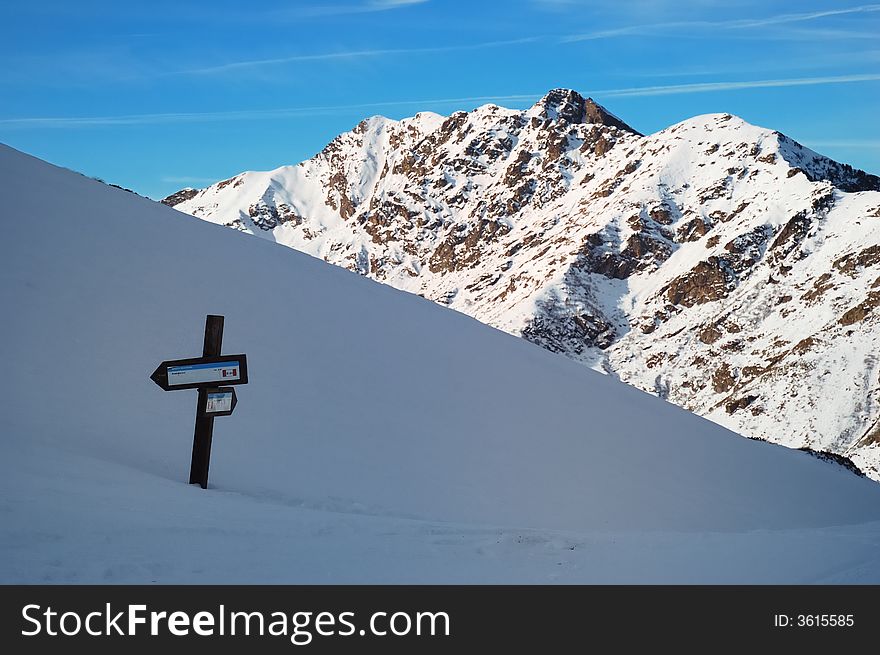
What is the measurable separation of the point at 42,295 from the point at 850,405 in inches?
3601

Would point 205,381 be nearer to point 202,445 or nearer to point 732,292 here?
point 202,445

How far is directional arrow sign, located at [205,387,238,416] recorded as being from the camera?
10297 millimetres

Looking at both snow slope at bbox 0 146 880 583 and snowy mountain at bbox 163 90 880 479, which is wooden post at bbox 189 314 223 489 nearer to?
snow slope at bbox 0 146 880 583

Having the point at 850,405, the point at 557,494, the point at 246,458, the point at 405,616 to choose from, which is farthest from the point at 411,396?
the point at 850,405

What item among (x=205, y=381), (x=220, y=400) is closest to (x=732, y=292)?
(x=220, y=400)

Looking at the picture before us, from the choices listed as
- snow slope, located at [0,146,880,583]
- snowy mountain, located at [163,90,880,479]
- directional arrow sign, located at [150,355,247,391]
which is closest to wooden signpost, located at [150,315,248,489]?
directional arrow sign, located at [150,355,247,391]

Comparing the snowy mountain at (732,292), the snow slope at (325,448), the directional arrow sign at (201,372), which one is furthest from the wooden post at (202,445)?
the snowy mountain at (732,292)

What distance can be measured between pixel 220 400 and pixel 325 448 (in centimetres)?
298

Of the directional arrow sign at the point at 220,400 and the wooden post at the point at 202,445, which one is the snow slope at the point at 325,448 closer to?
the wooden post at the point at 202,445

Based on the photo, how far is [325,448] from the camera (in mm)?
13023

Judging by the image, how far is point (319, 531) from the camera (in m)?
8.54

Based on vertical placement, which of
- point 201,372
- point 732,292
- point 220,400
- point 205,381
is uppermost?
point 732,292

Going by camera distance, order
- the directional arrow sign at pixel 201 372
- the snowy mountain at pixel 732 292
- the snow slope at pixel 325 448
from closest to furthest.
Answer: the snow slope at pixel 325 448
the directional arrow sign at pixel 201 372
the snowy mountain at pixel 732 292

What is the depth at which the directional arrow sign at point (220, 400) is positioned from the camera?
1030 centimetres
